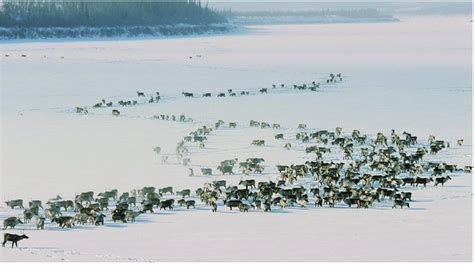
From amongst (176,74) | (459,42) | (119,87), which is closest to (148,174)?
(119,87)

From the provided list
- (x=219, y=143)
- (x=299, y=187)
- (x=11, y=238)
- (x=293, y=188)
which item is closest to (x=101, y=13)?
(x=219, y=143)

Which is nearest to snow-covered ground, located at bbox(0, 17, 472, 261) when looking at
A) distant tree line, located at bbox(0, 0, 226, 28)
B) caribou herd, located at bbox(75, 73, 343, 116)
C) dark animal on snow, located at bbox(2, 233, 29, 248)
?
dark animal on snow, located at bbox(2, 233, 29, 248)

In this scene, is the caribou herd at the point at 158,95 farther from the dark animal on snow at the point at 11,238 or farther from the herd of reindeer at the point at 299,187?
the dark animal on snow at the point at 11,238

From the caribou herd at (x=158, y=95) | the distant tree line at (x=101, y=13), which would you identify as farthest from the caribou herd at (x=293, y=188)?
the distant tree line at (x=101, y=13)

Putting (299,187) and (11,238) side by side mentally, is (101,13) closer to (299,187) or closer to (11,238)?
(299,187)

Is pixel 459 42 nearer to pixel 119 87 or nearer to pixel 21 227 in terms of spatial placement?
pixel 119 87

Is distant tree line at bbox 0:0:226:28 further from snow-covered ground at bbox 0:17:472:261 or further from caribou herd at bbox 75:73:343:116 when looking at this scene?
caribou herd at bbox 75:73:343:116
